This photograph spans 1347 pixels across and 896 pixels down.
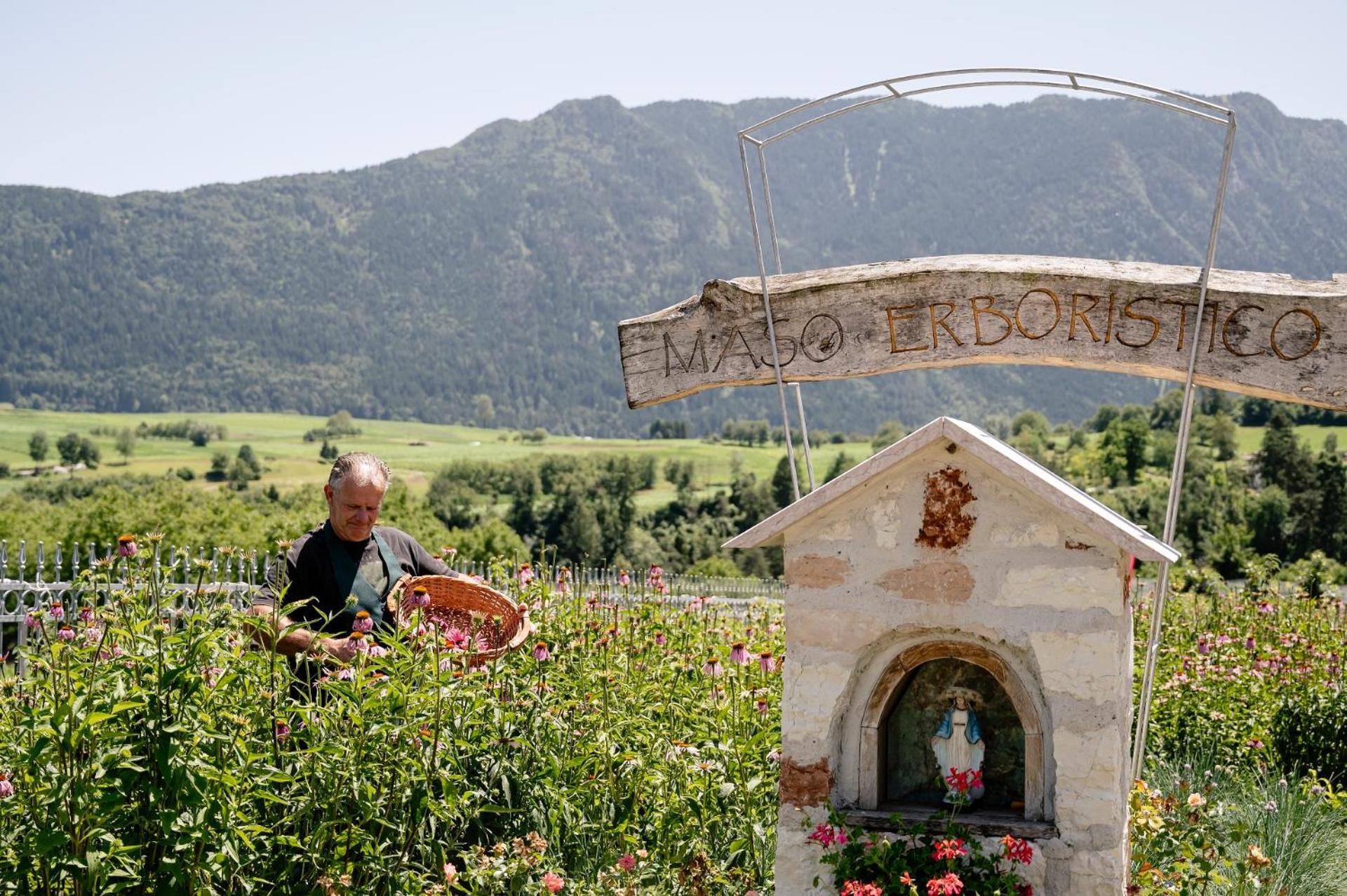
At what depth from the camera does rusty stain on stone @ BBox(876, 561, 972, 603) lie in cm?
378

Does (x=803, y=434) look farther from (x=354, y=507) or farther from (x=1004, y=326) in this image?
(x=354, y=507)

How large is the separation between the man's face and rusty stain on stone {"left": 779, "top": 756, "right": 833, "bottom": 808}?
1.84 meters

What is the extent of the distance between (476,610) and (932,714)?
185cm

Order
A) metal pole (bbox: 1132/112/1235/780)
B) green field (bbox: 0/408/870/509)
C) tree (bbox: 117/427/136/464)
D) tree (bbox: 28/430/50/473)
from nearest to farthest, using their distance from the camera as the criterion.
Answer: metal pole (bbox: 1132/112/1235/780), green field (bbox: 0/408/870/509), tree (bbox: 28/430/50/473), tree (bbox: 117/427/136/464)

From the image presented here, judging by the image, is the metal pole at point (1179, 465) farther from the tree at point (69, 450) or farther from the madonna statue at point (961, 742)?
the tree at point (69, 450)

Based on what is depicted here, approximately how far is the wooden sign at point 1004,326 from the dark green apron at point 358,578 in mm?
1225

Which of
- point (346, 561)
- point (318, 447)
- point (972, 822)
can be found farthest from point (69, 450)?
point (972, 822)

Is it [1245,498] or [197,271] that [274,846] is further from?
[197,271]

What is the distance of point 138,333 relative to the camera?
178 meters

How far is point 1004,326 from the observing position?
4.78m

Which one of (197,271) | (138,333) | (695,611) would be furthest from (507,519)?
(197,271)

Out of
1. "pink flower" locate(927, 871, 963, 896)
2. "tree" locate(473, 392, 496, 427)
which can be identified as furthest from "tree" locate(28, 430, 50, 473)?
"pink flower" locate(927, 871, 963, 896)

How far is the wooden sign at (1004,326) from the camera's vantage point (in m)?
4.48

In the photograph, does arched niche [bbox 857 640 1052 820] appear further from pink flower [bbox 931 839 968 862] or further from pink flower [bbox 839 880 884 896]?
pink flower [bbox 839 880 884 896]
